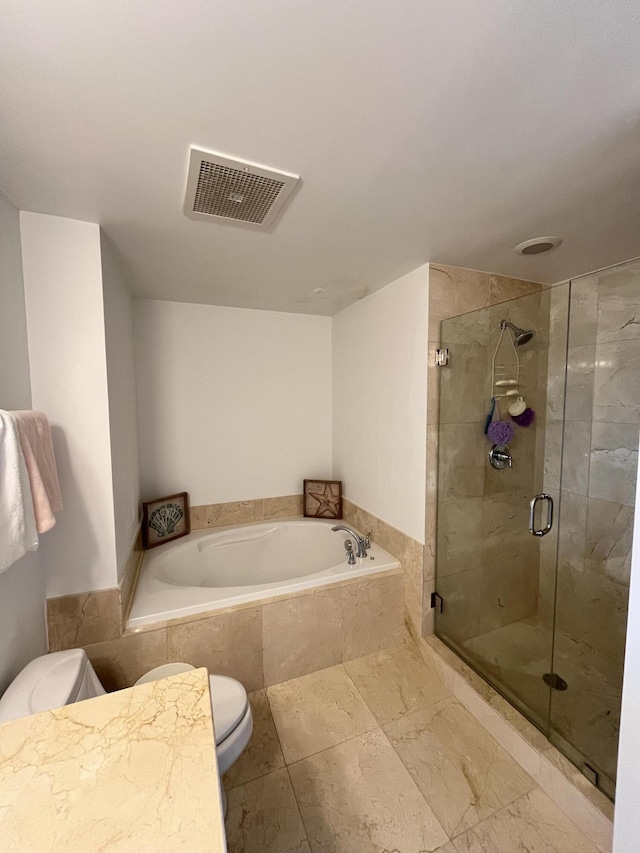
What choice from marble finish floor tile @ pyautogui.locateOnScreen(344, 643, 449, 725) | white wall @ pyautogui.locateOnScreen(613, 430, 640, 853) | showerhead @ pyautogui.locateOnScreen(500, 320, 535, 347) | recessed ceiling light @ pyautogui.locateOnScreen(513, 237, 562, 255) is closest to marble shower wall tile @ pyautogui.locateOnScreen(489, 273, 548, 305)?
showerhead @ pyautogui.locateOnScreen(500, 320, 535, 347)

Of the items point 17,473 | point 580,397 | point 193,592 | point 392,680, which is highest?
point 580,397

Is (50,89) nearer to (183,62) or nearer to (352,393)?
(183,62)

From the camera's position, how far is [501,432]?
1866 millimetres

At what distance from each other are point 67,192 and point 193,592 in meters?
1.79

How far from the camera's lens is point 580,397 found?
1.75 metres

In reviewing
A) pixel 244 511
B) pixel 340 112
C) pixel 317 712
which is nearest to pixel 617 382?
pixel 340 112

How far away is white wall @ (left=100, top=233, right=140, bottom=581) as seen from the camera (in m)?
1.51

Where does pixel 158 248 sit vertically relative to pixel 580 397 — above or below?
above

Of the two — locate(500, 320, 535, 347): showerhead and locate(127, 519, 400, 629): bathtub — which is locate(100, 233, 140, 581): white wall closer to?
locate(127, 519, 400, 629): bathtub

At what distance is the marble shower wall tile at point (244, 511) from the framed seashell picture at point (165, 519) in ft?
0.32

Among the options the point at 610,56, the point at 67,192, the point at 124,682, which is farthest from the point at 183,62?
the point at 124,682

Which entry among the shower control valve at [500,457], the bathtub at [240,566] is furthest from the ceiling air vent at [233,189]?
the bathtub at [240,566]

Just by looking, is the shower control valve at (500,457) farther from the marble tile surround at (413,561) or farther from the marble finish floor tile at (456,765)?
the marble finish floor tile at (456,765)

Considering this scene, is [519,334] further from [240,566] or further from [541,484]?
[240,566]
